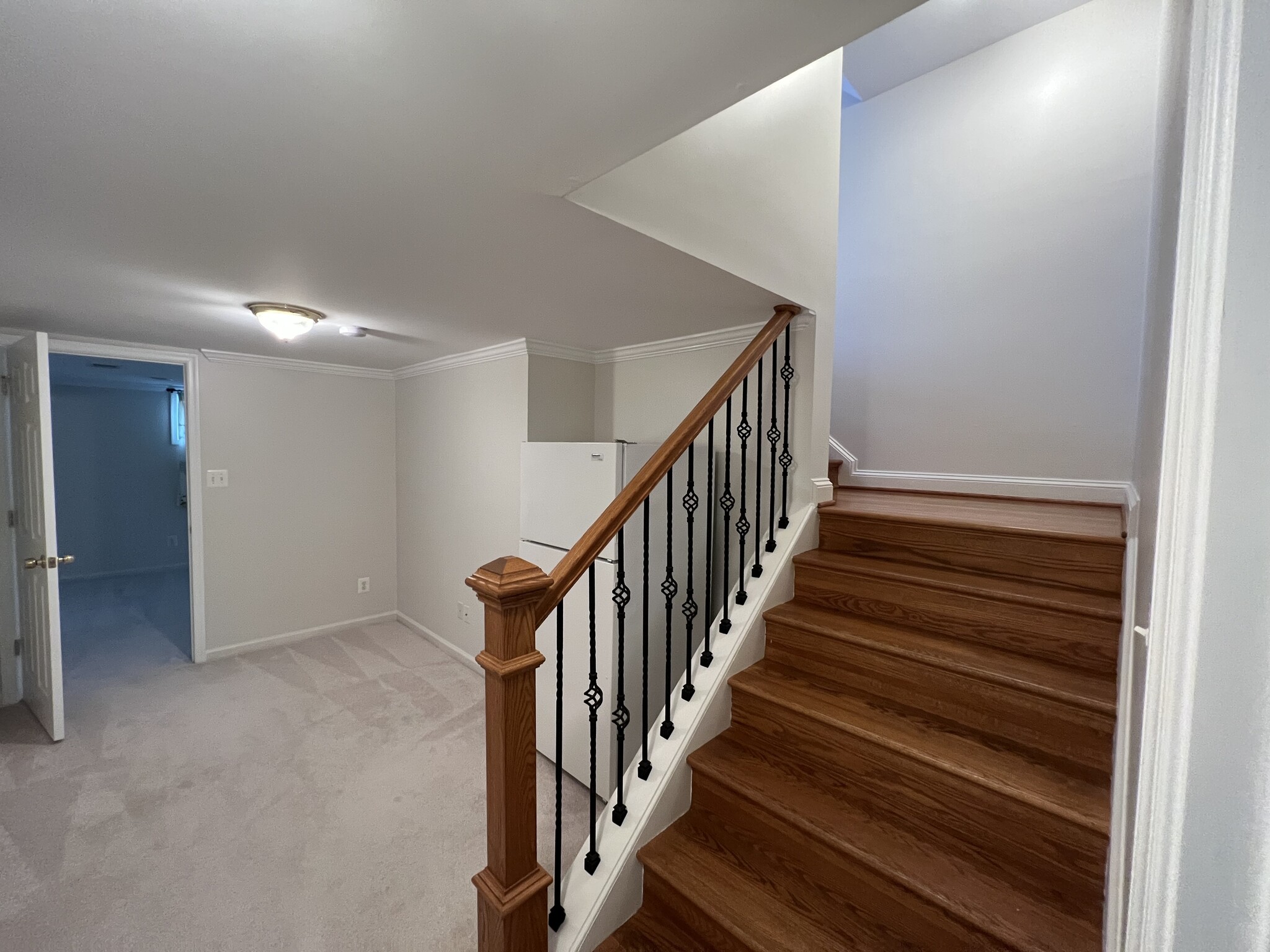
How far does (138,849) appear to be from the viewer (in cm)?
186

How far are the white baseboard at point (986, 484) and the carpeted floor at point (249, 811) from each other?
2501 mm

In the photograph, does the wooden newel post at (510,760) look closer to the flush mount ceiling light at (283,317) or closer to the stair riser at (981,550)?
the stair riser at (981,550)

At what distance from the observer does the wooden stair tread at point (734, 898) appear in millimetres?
1192

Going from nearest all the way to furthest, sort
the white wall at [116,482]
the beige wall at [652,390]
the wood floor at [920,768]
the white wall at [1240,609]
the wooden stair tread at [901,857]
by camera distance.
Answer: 1. the white wall at [1240,609]
2. the wooden stair tread at [901,857]
3. the wood floor at [920,768]
4. the beige wall at [652,390]
5. the white wall at [116,482]

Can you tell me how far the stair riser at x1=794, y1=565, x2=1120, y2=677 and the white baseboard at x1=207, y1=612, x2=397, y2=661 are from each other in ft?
11.4

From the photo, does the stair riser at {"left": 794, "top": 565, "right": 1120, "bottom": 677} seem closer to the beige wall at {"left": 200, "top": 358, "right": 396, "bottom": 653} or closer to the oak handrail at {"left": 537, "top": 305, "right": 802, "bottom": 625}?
the oak handrail at {"left": 537, "top": 305, "right": 802, "bottom": 625}

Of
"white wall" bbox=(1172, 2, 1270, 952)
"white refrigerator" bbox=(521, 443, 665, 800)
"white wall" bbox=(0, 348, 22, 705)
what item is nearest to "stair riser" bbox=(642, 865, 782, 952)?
"white refrigerator" bbox=(521, 443, 665, 800)

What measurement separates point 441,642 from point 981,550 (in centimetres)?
331

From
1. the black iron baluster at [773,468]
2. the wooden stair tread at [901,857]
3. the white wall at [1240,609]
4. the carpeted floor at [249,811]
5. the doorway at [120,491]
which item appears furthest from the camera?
the doorway at [120,491]

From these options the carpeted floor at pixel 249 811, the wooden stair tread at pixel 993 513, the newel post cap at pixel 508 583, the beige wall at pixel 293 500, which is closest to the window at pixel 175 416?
the beige wall at pixel 293 500

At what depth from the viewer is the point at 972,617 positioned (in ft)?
5.53

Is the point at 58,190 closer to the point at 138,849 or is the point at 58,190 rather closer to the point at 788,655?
the point at 138,849

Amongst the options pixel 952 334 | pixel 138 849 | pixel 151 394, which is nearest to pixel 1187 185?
pixel 952 334

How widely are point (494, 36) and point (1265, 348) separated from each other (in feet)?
3.42
